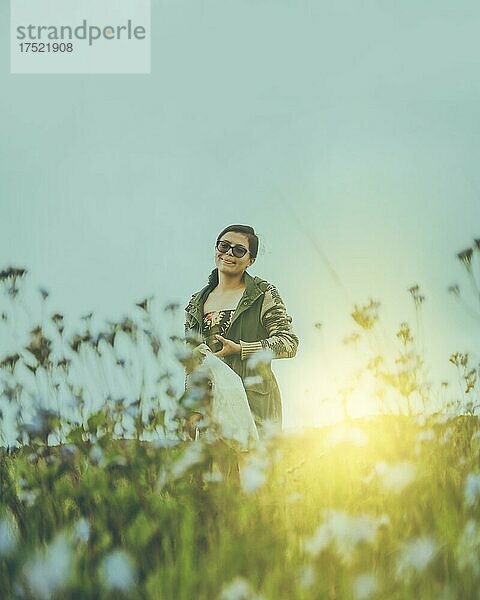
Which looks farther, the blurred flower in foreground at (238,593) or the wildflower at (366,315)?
the wildflower at (366,315)

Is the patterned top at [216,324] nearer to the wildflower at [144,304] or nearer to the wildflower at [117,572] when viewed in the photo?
the wildflower at [144,304]

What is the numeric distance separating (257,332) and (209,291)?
0.64ft

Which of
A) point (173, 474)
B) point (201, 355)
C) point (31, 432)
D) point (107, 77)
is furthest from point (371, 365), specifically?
point (107, 77)

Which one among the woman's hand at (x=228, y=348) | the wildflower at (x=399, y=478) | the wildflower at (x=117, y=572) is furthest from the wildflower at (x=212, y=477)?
the woman's hand at (x=228, y=348)

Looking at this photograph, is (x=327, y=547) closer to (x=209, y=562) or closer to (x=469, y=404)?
(x=209, y=562)

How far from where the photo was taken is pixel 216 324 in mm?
2137

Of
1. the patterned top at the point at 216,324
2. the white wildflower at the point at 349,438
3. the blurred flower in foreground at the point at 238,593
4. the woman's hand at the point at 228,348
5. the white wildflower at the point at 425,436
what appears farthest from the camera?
the patterned top at the point at 216,324

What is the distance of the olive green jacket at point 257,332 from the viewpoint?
80.3 inches

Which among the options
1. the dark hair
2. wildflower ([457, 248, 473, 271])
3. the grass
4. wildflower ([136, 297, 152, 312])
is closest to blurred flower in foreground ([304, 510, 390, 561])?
the grass

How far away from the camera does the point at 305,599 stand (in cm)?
88

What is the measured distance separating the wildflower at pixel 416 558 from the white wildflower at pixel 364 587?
0.15 ft

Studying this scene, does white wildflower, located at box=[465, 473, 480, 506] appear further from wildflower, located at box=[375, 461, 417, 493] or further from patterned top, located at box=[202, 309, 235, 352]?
patterned top, located at box=[202, 309, 235, 352]

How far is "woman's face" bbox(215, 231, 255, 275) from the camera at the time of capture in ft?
7.07

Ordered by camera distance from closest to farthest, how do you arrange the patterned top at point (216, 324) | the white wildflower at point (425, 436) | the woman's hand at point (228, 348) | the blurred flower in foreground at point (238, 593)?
1. the blurred flower in foreground at point (238, 593)
2. the white wildflower at point (425, 436)
3. the woman's hand at point (228, 348)
4. the patterned top at point (216, 324)
